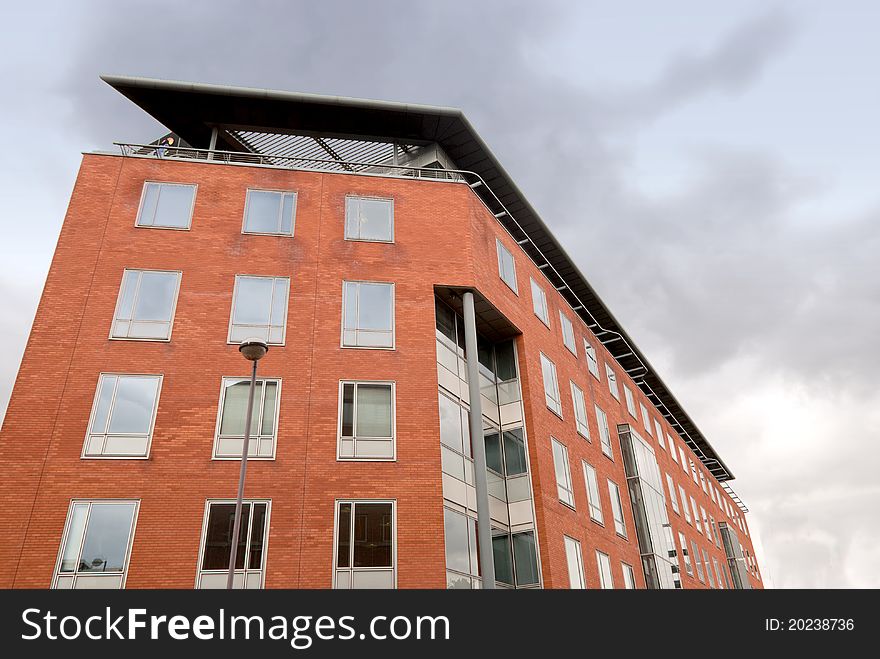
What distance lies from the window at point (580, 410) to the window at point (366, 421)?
38.0 ft

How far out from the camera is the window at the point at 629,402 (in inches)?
1582

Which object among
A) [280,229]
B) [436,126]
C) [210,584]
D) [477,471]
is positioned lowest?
[210,584]

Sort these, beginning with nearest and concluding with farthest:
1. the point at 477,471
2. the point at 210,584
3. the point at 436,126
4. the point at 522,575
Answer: the point at 210,584 < the point at 477,471 < the point at 522,575 < the point at 436,126

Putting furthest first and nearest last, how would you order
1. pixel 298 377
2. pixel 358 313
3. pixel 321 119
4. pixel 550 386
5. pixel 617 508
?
pixel 617 508 < pixel 550 386 < pixel 321 119 < pixel 358 313 < pixel 298 377

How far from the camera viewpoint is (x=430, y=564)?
19.2 metres

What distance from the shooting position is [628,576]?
100ft

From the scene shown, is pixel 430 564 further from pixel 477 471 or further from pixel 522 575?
pixel 522 575

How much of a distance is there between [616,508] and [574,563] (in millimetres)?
7410

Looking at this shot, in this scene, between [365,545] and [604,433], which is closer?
[365,545]

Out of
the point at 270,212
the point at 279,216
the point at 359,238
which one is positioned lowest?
the point at 359,238

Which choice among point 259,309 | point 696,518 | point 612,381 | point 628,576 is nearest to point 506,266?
point 259,309

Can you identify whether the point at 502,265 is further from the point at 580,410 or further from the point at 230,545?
the point at 230,545
